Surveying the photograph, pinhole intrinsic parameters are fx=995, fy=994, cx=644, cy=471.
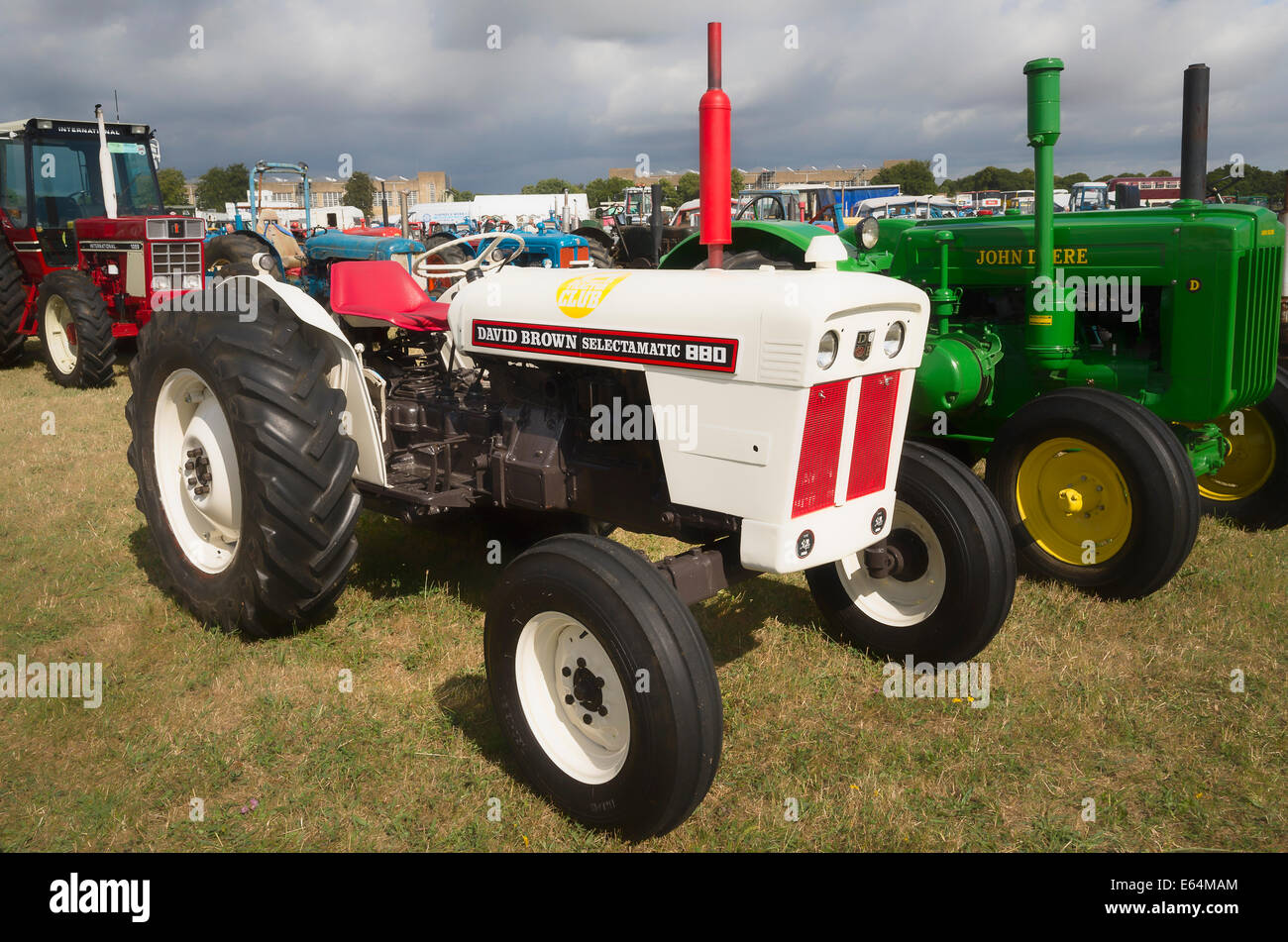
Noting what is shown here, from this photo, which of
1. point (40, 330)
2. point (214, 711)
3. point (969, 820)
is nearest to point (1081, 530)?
point (969, 820)

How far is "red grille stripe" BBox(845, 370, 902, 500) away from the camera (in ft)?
9.20

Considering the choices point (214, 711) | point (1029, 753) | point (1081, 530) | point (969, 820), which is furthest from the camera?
point (1081, 530)

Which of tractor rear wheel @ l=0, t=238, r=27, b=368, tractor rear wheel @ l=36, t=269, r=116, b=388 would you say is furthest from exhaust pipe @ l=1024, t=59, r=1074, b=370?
tractor rear wheel @ l=0, t=238, r=27, b=368

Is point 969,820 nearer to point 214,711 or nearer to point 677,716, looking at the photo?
point 677,716

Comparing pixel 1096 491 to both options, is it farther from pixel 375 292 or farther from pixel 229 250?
pixel 229 250

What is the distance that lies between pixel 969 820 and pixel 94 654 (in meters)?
3.14

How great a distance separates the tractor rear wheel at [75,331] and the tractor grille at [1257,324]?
884cm

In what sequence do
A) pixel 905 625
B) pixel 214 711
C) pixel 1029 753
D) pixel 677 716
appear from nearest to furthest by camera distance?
pixel 677 716
pixel 1029 753
pixel 214 711
pixel 905 625

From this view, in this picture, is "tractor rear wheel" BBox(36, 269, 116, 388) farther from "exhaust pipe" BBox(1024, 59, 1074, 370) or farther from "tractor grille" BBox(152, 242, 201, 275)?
"exhaust pipe" BBox(1024, 59, 1074, 370)

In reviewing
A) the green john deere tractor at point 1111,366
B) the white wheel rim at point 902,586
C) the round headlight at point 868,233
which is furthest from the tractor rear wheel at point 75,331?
the white wheel rim at point 902,586

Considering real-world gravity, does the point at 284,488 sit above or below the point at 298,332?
below

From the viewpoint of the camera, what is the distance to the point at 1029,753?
10.1 ft

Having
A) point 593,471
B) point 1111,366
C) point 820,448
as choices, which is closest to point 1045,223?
point 1111,366

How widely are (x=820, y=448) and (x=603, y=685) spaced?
868mm
